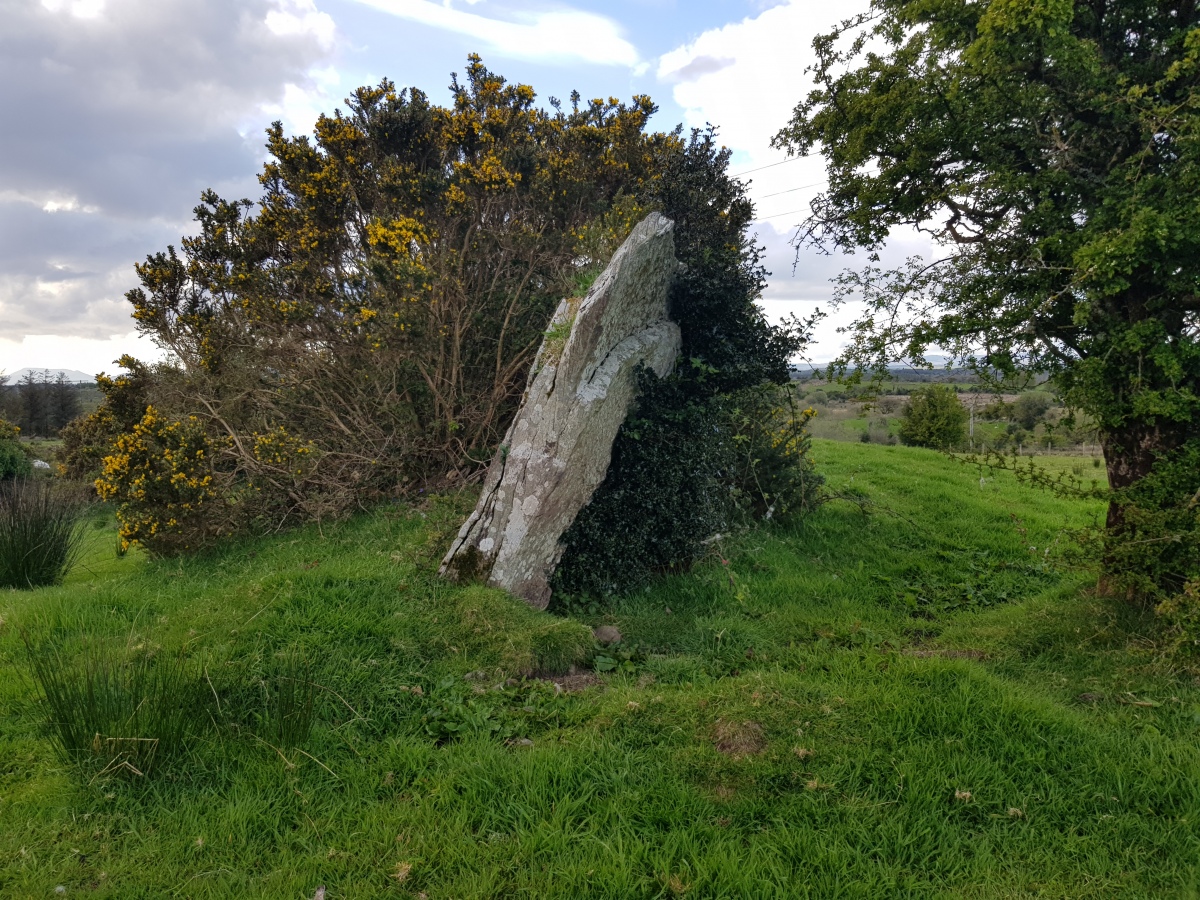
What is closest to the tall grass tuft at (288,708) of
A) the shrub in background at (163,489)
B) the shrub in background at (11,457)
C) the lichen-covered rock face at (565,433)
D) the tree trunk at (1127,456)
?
the lichen-covered rock face at (565,433)

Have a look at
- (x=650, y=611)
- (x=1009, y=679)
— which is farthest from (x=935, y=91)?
(x=650, y=611)

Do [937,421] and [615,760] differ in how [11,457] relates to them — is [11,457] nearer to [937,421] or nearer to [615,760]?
[615,760]

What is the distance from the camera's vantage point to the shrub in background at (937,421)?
2439cm

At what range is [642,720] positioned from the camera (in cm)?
492

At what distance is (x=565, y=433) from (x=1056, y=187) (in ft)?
18.4

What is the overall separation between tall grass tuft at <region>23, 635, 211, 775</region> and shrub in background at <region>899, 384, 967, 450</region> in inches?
956

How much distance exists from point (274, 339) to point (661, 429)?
8.56 metres

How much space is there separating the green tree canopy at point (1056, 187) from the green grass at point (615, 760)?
2.61 m

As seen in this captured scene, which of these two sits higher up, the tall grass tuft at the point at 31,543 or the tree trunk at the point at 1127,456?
the tree trunk at the point at 1127,456

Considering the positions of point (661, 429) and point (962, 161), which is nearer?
point (962, 161)

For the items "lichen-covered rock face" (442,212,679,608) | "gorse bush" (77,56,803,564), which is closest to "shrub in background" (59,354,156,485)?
"gorse bush" (77,56,803,564)

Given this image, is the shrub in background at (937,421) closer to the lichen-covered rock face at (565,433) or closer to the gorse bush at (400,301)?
the gorse bush at (400,301)

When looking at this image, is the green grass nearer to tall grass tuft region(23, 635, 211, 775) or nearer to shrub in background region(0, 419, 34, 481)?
tall grass tuft region(23, 635, 211, 775)

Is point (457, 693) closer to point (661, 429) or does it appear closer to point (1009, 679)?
point (661, 429)
